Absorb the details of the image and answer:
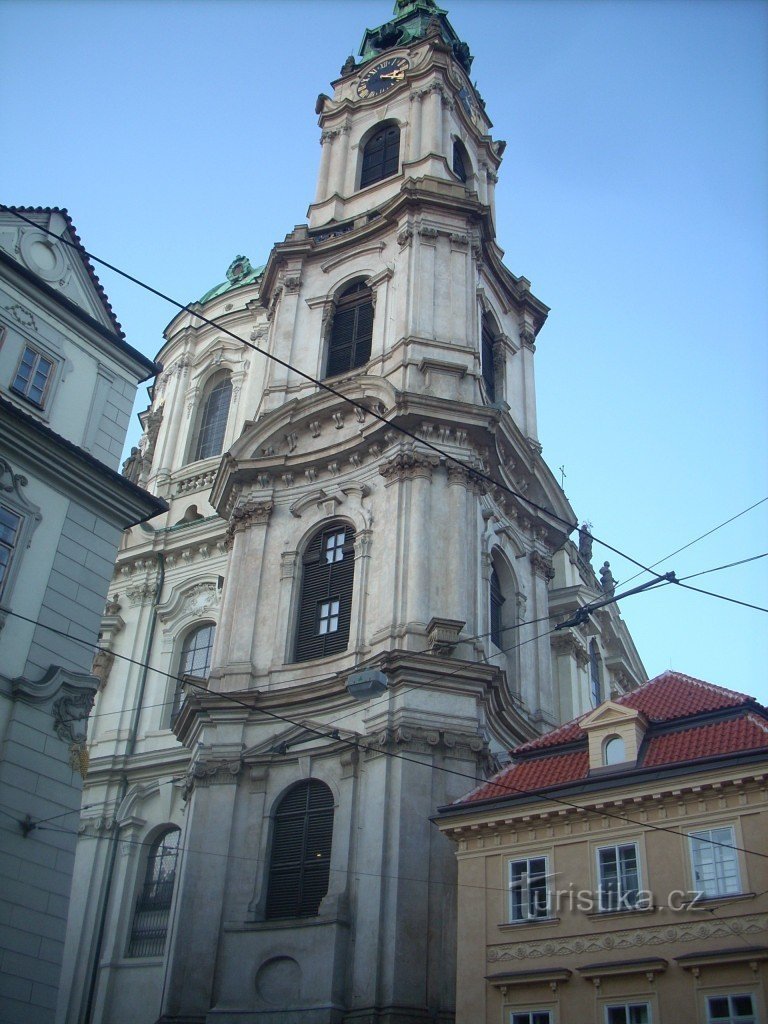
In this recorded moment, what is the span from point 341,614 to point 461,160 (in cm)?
2080

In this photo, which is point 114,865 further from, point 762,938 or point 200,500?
point 762,938

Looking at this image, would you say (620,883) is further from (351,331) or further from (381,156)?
(381,156)

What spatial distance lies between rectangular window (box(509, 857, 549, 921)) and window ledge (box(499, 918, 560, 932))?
0.05 meters

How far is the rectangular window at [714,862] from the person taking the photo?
62.7 ft

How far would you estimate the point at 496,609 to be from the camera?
105ft

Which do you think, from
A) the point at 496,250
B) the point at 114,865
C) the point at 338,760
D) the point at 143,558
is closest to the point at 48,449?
the point at 338,760

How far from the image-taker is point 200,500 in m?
40.7

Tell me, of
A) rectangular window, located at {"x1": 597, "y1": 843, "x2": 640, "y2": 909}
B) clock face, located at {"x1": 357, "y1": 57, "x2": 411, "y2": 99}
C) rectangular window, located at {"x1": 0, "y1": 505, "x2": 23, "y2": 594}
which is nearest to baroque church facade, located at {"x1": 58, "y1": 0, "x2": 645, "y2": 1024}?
clock face, located at {"x1": 357, "y1": 57, "x2": 411, "y2": 99}

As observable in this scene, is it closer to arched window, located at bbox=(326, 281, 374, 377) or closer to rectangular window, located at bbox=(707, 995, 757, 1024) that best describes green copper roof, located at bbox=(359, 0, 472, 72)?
arched window, located at bbox=(326, 281, 374, 377)

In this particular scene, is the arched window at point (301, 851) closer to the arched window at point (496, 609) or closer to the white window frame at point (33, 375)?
the arched window at point (496, 609)

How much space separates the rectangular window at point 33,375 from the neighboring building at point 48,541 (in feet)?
0.08

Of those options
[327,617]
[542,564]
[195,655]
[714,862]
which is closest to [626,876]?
[714,862]

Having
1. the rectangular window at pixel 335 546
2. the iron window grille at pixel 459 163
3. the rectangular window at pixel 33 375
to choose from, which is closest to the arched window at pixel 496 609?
the rectangular window at pixel 335 546

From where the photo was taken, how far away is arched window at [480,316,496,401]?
37.4m
